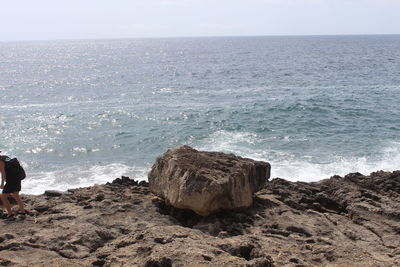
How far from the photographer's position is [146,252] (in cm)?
704

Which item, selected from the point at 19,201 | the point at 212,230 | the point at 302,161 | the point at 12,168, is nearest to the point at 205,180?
the point at 212,230

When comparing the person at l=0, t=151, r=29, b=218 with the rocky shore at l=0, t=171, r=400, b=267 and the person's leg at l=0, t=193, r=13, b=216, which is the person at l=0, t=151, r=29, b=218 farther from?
the rocky shore at l=0, t=171, r=400, b=267

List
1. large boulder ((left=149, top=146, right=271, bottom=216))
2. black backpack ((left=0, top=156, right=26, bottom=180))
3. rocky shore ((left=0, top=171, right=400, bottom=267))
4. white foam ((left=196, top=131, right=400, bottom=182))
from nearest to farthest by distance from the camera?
rocky shore ((left=0, top=171, right=400, bottom=267)) → large boulder ((left=149, top=146, right=271, bottom=216)) → black backpack ((left=0, top=156, right=26, bottom=180)) → white foam ((left=196, top=131, right=400, bottom=182))

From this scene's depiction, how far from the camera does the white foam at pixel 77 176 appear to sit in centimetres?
1695

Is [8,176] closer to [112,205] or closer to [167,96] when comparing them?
[112,205]

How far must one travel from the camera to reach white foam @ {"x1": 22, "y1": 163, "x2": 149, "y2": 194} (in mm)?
16953

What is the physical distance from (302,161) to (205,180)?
37.8 feet

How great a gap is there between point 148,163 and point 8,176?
34.6ft

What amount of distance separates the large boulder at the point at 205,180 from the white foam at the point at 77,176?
7497mm

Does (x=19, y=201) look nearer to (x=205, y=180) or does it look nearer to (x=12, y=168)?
(x=12, y=168)

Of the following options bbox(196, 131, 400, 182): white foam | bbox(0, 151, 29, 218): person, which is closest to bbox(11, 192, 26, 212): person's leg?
bbox(0, 151, 29, 218): person

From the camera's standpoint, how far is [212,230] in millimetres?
8594

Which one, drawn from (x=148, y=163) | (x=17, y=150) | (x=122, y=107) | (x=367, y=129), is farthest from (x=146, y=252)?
(x=122, y=107)

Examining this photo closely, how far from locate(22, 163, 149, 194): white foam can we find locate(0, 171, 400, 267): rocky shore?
563cm
